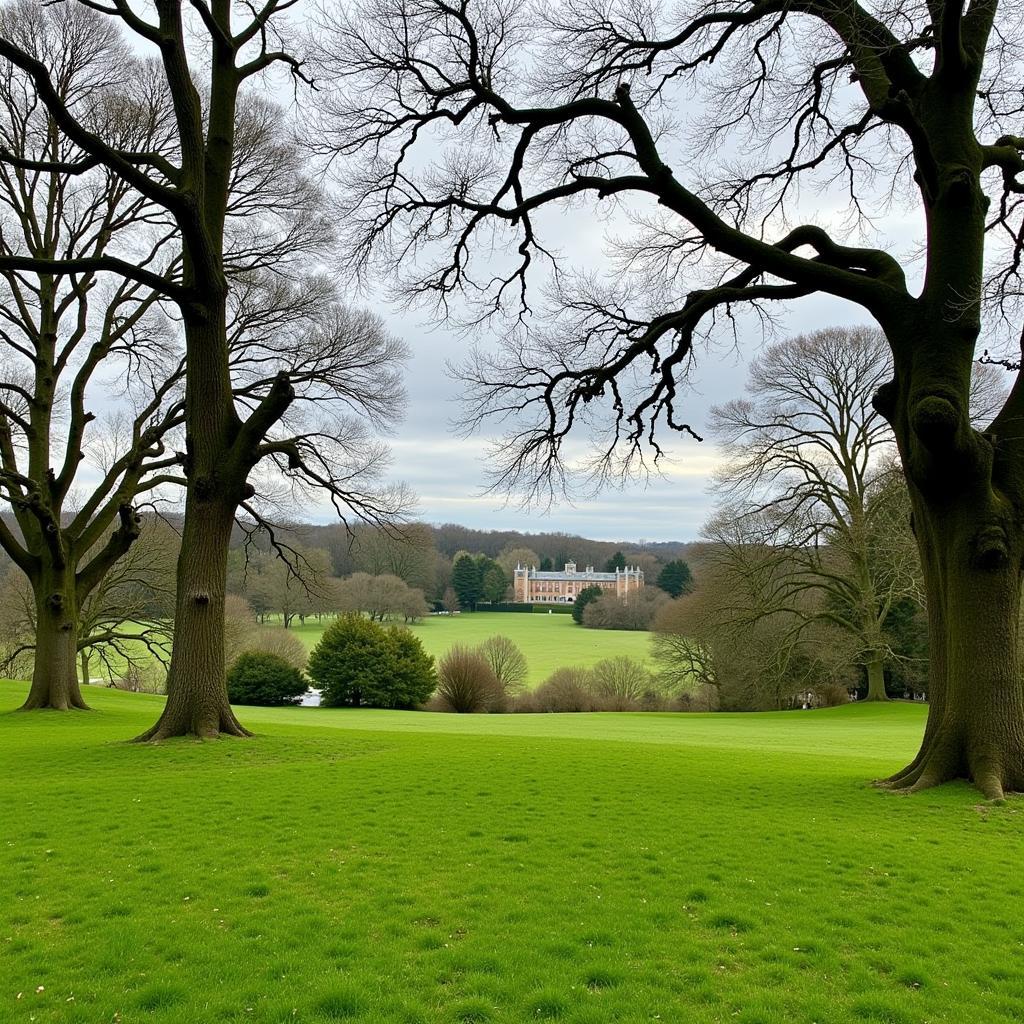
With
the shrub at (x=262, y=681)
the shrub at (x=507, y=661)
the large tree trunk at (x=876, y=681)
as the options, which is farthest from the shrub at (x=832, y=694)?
the shrub at (x=262, y=681)

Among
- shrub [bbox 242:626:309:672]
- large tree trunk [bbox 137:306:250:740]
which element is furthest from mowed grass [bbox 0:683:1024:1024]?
shrub [bbox 242:626:309:672]

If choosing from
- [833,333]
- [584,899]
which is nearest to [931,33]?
[584,899]

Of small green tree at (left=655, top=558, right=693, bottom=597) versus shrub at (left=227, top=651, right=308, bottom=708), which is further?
small green tree at (left=655, top=558, right=693, bottom=597)

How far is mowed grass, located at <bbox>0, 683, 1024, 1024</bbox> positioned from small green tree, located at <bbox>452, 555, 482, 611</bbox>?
74425mm

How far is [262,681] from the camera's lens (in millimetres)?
35312

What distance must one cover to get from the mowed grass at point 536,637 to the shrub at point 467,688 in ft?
43.2

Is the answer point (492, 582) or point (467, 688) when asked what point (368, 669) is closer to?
point (467, 688)

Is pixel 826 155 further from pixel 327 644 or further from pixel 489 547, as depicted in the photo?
pixel 489 547

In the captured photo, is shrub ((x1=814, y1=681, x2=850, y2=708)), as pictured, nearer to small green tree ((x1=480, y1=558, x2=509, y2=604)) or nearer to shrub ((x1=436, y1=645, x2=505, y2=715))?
shrub ((x1=436, y1=645, x2=505, y2=715))

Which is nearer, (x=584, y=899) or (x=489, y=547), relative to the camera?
(x=584, y=899)

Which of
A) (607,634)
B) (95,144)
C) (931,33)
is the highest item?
A: (931,33)

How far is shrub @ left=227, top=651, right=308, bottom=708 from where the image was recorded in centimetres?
3534

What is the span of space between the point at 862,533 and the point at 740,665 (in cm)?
938

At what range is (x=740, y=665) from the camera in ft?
113
